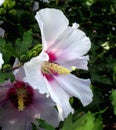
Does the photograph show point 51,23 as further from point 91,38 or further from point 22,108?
point 91,38

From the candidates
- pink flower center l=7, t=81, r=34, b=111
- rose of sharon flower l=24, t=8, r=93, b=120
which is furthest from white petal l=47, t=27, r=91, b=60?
pink flower center l=7, t=81, r=34, b=111

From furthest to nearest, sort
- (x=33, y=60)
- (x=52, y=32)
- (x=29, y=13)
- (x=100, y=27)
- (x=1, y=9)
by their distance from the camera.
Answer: (x=100, y=27) → (x=29, y=13) → (x=1, y=9) → (x=52, y=32) → (x=33, y=60)

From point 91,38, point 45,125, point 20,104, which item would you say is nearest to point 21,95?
point 20,104

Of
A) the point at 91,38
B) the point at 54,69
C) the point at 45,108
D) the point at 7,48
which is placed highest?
the point at 7,48

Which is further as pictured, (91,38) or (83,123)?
(91,38)

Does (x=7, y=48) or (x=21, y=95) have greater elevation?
(x=7, y=48)

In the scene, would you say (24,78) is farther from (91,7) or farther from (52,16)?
A: (91,7)

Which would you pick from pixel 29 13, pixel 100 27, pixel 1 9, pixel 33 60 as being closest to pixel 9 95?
pixel 33 60
